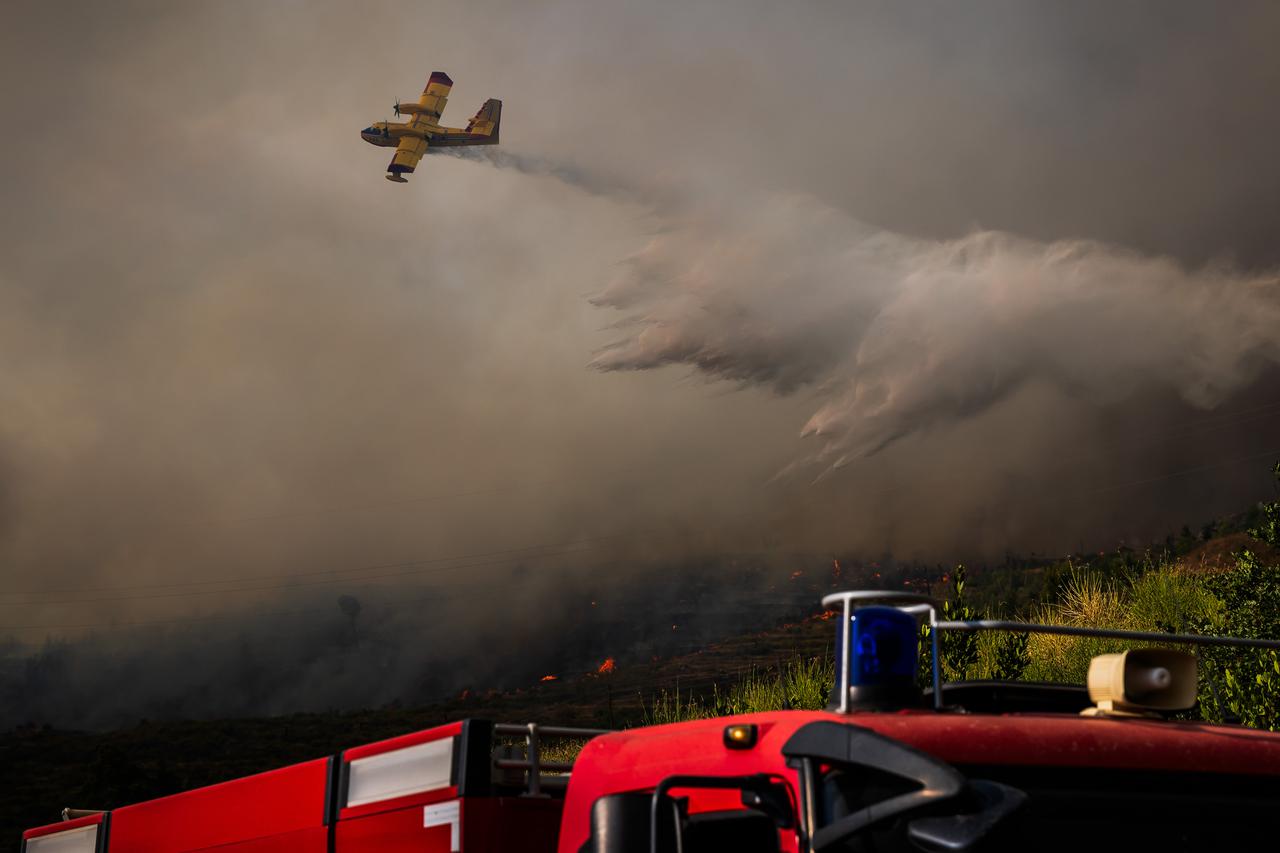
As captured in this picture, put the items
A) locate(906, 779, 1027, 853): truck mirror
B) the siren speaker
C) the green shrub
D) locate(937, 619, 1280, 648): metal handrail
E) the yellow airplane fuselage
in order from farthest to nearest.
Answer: the yellow airplane fuselage → the green shrub → the siren speaker → locate(937, 619, 1280, 648): metal handrail → locate(906, 779, 1027, 853): truck mirror

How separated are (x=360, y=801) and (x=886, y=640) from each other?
2.48 m

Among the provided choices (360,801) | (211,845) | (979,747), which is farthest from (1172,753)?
(211,845)

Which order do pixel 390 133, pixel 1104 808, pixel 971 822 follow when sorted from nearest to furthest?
pixel 971 822 < pixel 1104 808 < pixel 390 133

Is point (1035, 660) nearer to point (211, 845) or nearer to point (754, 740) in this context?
point (211, 845)

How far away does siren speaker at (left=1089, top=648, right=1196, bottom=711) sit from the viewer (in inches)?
154

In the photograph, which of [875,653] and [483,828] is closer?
[875,653]

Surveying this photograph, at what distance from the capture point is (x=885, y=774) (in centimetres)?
299

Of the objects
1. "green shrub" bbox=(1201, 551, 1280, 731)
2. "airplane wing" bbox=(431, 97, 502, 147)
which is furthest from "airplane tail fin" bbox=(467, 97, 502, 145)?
"green shrub" bbox=(1201, 551, 1280, 731)

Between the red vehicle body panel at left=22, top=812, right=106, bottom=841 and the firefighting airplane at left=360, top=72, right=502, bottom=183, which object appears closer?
the red vehicle body panel at left=22, top=812, right=106, bottom=841

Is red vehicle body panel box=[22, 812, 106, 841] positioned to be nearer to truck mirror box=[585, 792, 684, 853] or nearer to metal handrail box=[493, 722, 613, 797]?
metal handrail box=[493, 722, 613, 797]

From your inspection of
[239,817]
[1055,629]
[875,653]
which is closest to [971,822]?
[875,653]

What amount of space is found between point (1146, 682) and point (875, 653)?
3.06ft

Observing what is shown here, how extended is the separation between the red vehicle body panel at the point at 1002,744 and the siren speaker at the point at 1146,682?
116 mm

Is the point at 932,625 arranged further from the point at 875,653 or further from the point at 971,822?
the point at 971,822
